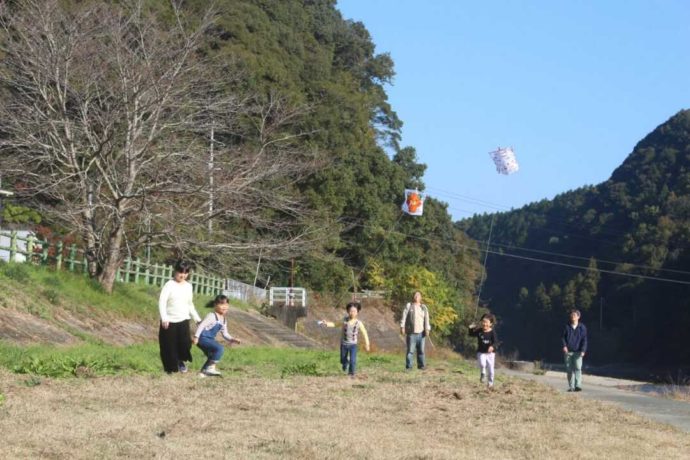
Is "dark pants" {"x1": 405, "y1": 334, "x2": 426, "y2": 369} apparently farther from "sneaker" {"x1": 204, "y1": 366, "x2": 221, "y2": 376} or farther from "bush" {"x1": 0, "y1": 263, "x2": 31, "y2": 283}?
"bush" {"x1": 0, "y1": 263, "x2": 31, "y2": 283}

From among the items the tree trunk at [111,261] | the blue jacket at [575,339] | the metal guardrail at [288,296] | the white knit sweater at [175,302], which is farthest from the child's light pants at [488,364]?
the metal guardrail at [288,296]

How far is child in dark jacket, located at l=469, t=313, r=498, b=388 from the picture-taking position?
51.5 ft

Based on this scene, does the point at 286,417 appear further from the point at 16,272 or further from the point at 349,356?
the point at 16,272

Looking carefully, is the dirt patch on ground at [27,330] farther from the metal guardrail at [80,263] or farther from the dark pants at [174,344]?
the metal guardrail at [80,263]

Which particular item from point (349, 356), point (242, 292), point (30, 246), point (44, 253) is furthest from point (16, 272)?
point (242, 292)

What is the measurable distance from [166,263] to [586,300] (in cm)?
6232

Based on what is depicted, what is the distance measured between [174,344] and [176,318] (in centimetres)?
41

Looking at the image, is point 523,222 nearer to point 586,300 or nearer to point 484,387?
point 586,300

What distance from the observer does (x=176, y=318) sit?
1342 centimetres

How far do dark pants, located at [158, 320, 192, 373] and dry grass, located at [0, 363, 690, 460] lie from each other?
46 centimetres

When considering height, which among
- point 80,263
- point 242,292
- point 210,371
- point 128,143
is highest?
point 128,143

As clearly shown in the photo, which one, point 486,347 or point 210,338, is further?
point 486,347

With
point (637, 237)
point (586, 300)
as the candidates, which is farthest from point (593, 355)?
point (637, 237)

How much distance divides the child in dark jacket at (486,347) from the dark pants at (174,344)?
4.78 meters
